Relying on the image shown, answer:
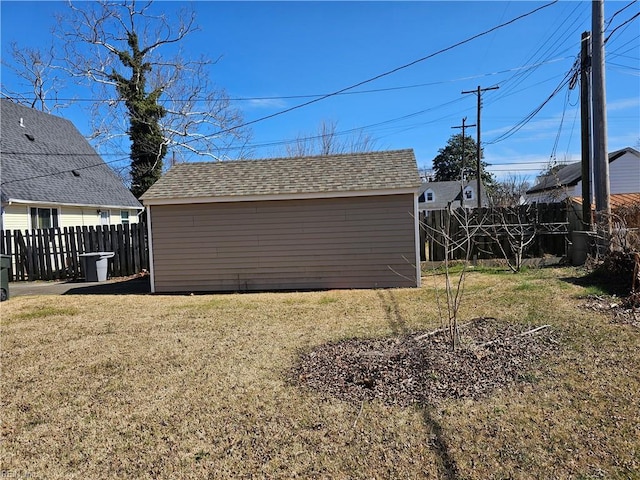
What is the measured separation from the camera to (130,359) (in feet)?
16.4

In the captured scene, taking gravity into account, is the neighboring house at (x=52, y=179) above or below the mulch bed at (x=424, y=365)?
above

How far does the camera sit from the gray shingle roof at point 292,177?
31.0 ft

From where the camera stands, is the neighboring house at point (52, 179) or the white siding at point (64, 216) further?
the neighboring house at point (52, 179)

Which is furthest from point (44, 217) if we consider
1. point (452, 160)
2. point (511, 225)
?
point (452, 160)

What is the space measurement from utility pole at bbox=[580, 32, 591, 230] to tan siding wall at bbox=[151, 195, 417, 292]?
4832 mm

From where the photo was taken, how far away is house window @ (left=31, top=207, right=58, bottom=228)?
50.1 ft

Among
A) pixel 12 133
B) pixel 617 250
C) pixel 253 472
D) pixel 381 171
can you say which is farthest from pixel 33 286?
pixel 617 250

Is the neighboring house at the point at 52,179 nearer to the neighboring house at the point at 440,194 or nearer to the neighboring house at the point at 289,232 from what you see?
the neighboring house at the point at 289,232

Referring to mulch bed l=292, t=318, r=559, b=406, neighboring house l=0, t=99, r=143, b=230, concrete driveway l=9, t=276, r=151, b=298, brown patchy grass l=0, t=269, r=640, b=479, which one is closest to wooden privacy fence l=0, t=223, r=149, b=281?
concrete driveway l=9, t=276, r=151, b=298

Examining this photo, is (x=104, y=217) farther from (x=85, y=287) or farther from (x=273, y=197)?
(x=273, y=197)

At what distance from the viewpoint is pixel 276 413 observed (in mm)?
3469

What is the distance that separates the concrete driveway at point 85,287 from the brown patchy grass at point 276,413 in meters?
4.22

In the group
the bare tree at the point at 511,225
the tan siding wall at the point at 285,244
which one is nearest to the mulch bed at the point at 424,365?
the tan siding wall at the point at 285,244

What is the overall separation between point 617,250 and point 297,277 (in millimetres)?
6253
